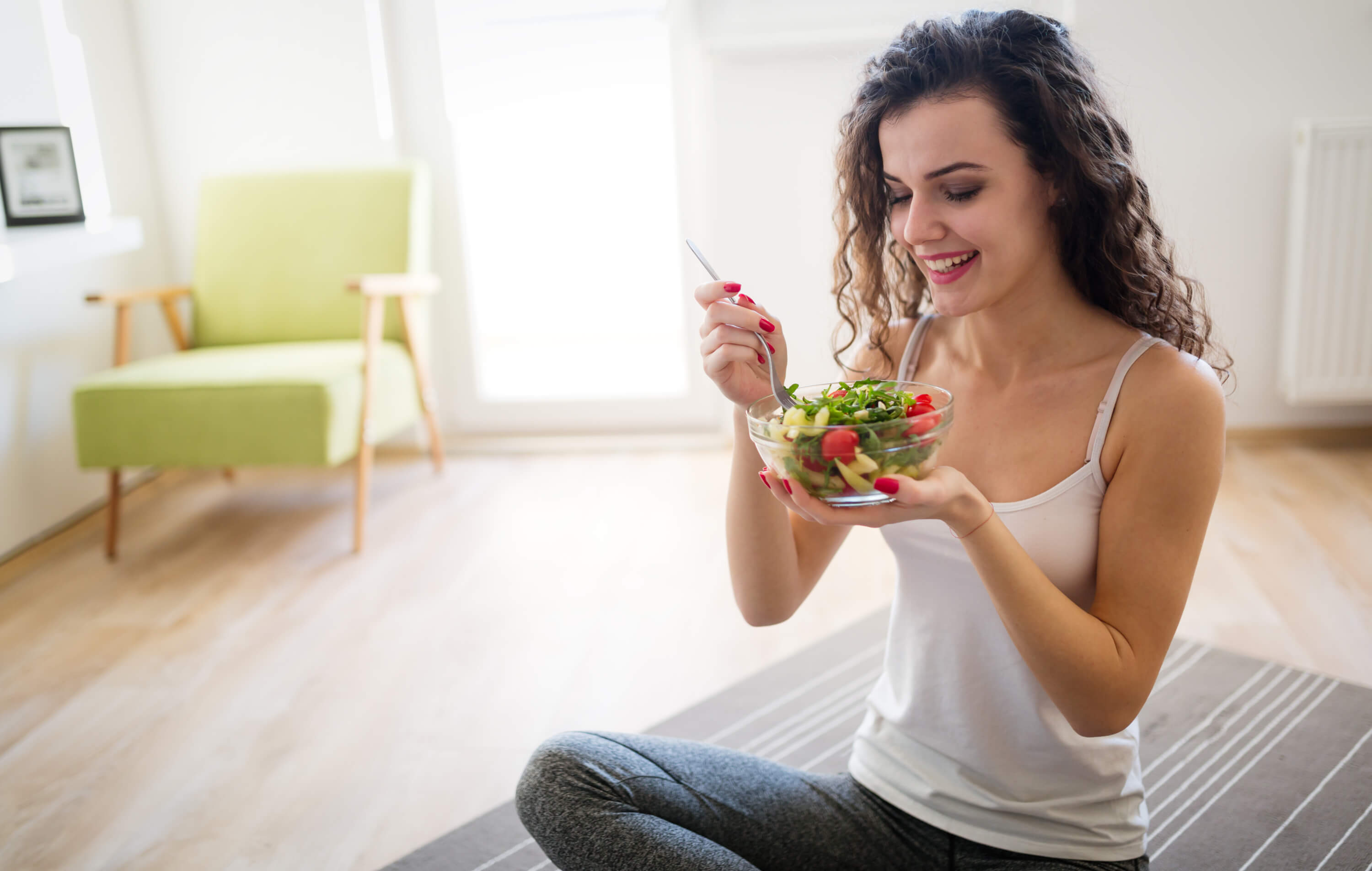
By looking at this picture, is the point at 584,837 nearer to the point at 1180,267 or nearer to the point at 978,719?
the point at 978,719

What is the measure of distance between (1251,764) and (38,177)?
2968mm

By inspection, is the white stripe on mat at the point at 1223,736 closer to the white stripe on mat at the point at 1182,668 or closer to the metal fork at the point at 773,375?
the white stripe on mat at the point at 1182,668

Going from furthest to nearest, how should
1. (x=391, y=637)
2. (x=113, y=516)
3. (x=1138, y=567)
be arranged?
1. (x=113, y=516)
2. (x=391, y=637)
3. (x=1138, y=567)

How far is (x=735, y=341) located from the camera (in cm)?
98

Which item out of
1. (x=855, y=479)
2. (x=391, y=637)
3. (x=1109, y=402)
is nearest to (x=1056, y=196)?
(x=1109, y=402)

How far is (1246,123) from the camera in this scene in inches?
112

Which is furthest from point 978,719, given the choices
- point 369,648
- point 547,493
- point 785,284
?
point 785,284

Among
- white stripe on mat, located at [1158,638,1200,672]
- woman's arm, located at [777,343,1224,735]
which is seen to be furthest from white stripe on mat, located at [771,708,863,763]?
woman's arm, located at [777,343,1224,735]

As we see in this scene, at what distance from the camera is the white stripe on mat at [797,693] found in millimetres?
1726

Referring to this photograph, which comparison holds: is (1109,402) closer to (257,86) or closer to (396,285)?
(396,285)

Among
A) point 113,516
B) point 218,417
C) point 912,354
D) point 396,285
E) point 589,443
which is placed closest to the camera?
point 912,354

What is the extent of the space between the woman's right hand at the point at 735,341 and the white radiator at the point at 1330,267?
236 centimetres

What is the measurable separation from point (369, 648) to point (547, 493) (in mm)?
967

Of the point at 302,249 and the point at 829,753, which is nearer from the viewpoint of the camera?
the point at 829,753
